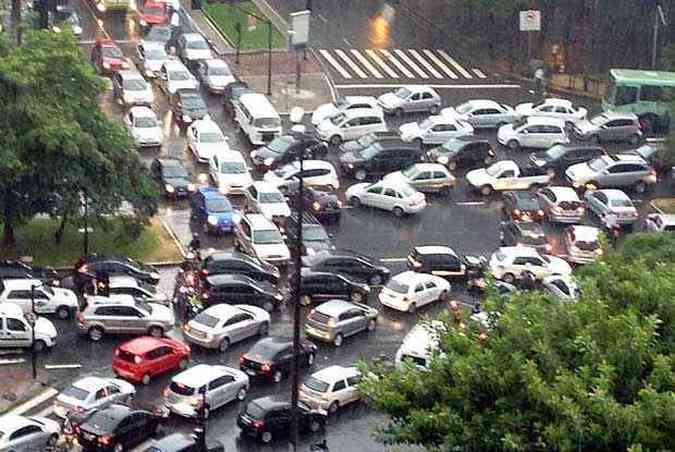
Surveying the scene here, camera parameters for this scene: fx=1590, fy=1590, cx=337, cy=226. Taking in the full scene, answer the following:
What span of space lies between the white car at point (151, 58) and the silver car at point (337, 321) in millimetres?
24729

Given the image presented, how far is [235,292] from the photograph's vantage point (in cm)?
4728

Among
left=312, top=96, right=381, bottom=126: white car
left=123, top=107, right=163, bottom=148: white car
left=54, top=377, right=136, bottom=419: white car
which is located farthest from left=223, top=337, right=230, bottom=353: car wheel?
left=312, top=96, right=381, bottom=126: white car

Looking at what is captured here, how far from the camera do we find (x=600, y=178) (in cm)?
5997

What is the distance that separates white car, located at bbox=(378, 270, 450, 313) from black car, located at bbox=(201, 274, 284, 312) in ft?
11.5

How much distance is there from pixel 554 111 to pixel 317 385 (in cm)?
2864

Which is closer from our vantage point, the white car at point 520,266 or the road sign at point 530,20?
the white car at point 520,266

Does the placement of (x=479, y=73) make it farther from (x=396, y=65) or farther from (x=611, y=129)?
(x=611, y=129)

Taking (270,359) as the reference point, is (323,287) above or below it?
above

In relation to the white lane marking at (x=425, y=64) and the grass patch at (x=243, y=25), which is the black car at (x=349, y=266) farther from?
the grass patch at (x=243, y=25)

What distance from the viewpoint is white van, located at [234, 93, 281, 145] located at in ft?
203

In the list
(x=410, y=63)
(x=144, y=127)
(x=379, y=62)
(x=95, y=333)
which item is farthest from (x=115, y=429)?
(x=410, y=63)

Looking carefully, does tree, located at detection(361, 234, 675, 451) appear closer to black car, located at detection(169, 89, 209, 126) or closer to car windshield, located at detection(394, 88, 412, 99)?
black car, located at detection(169, 89, 209, 126)

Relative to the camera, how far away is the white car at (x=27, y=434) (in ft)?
123

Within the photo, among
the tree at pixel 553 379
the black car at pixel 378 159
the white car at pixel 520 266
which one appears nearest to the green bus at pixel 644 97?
the black car at pixel 378 159
